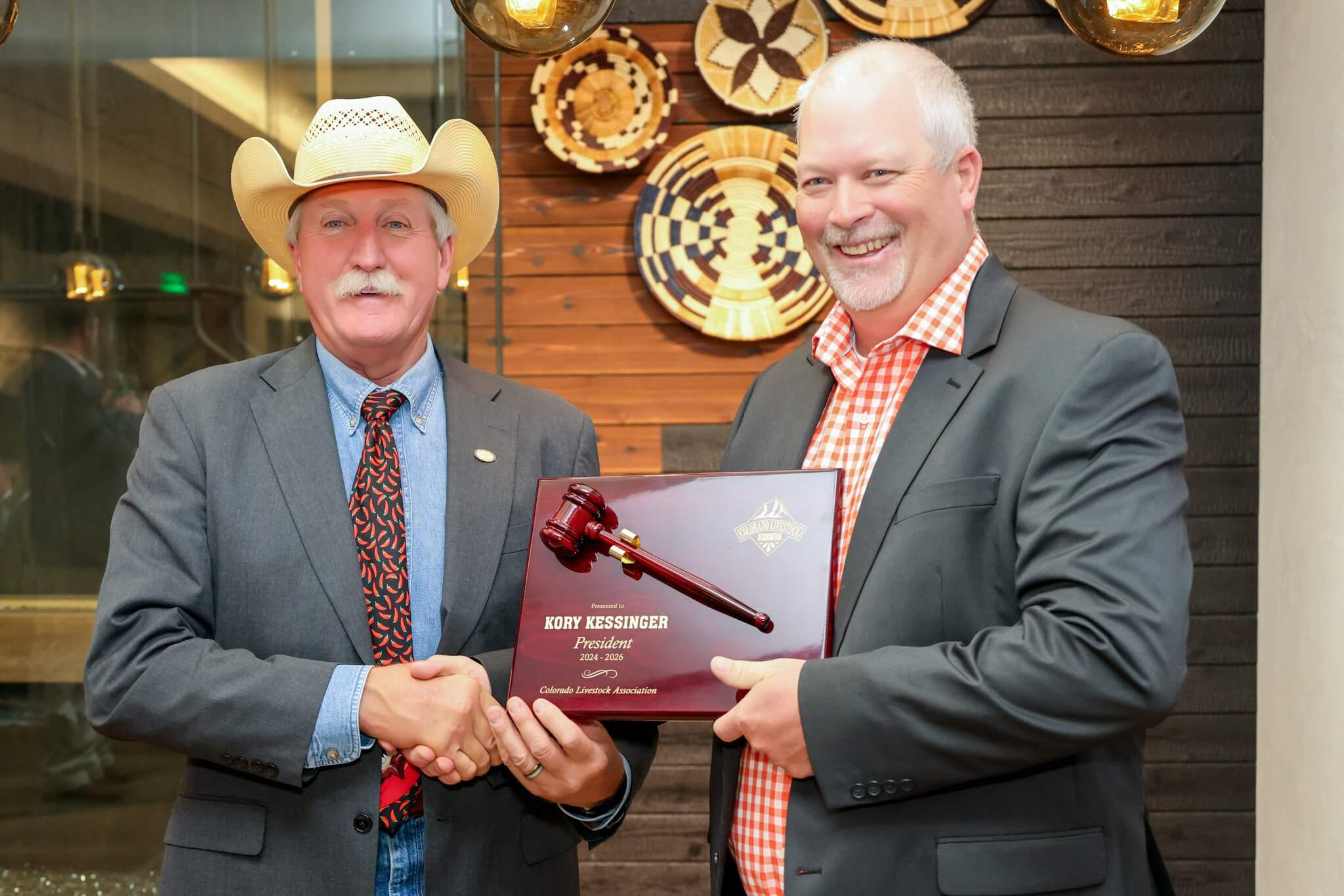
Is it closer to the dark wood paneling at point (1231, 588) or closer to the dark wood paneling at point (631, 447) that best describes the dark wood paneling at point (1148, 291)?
the dark wood paneling at point (1231, 588)

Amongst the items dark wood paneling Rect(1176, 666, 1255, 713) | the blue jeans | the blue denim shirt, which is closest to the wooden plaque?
the blue denim shirt

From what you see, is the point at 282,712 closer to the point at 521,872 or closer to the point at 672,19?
the point at 521,872

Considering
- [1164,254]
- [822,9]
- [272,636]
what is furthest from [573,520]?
[1164,254]

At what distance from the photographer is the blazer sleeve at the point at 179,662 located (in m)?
1.71

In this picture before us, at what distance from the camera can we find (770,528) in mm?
1675

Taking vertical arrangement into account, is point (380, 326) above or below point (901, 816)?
above

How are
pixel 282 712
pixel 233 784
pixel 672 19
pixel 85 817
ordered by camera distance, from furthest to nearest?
pixel 672 19, pixel 85 817, pixel 233 784, pixel 282 712

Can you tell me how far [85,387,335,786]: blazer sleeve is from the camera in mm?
1715

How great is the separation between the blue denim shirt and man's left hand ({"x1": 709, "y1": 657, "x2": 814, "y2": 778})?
1.39 feet

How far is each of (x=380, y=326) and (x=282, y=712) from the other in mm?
630

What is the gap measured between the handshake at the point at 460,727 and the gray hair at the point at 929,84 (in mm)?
1008

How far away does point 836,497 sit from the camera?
5.41ft

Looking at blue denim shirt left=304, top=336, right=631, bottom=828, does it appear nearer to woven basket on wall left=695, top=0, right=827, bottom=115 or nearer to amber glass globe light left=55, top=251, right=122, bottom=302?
amber glass globe light left=55, top=251, right=122, bottom=302

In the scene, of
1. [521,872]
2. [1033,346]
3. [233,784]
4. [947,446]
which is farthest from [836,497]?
[233,784]
